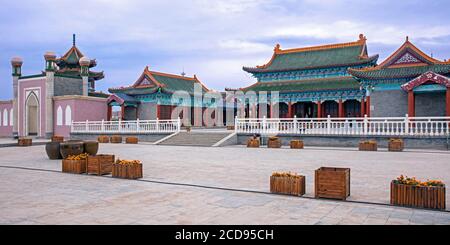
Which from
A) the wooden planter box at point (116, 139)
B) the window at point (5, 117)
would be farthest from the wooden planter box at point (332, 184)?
the window at point (5, 117)

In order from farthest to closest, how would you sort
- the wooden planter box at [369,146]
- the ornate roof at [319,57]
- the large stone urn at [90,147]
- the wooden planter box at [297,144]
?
the ornate roof at [319,57] → the wooden planter box at [297,144] → the wooden planter box at [369,146] → the large stone urn at [90,147]

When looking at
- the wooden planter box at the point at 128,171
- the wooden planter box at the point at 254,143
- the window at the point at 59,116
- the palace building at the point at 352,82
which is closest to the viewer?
the wooden planter box at the point at 128,171

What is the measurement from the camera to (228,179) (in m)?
9.94

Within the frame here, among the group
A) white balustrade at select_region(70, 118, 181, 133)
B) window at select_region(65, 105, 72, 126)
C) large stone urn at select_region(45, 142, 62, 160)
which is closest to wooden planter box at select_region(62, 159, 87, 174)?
large stone urn at select_region(45, 142, 62, 160)

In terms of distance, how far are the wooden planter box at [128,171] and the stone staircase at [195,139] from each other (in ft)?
42.4

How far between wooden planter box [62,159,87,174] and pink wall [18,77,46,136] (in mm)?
26663

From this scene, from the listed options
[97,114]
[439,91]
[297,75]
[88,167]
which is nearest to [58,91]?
[97,114]

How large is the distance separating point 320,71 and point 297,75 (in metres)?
2.34

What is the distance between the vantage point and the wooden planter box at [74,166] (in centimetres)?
1135

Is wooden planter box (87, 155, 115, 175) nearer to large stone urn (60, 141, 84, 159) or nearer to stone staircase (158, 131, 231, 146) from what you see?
large stone urn (60, 141, 84, 159)

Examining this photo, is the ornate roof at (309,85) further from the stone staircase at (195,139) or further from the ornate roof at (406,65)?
the stone staircase at (195,139)

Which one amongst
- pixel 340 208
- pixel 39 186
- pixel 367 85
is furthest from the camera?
pixel 367 85
